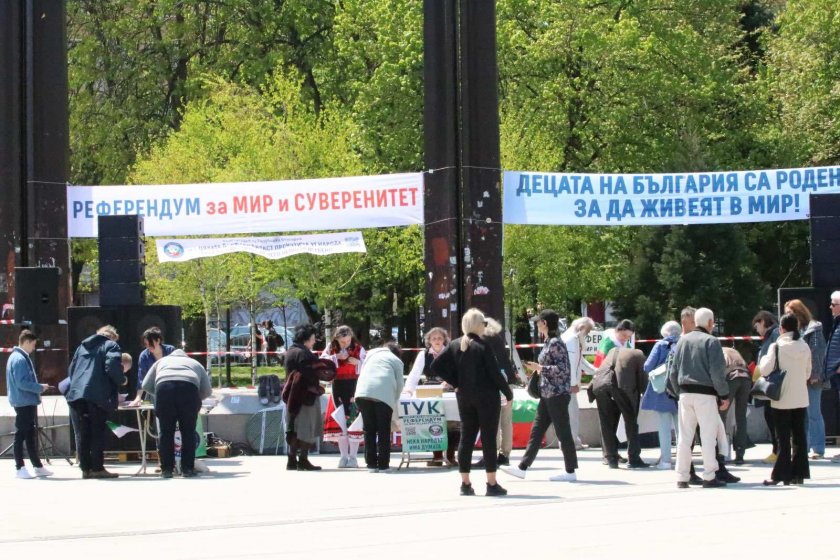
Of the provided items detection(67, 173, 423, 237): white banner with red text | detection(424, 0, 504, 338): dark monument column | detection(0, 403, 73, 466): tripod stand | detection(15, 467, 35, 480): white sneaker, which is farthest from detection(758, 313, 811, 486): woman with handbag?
detection(0, 403, 73, 466): tripod stand

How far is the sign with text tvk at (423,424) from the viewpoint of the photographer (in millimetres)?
15492

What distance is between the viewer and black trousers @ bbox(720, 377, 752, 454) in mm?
15539

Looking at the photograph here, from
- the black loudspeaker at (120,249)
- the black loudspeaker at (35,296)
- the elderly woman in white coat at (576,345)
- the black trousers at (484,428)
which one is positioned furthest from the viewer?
the black loudspeaker at (35,296)

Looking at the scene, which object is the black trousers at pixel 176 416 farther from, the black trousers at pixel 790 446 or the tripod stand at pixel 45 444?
the black trousers at pixel 790 446

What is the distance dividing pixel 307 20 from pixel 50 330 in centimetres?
2533

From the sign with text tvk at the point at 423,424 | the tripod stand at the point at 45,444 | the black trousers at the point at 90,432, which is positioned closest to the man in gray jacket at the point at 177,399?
the black trousers at the point at 90,432

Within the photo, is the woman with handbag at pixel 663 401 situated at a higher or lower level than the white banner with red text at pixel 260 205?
lower

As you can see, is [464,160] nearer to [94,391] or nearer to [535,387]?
[535,387]

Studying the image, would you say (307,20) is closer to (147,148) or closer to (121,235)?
(147,148)

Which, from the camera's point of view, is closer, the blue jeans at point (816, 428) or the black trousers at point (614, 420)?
the black trousers at point (614, 420)

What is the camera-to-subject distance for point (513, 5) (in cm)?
4153

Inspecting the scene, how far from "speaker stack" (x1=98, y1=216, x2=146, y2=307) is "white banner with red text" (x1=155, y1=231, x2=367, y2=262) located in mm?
2901

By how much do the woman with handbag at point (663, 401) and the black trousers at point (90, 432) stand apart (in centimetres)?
621

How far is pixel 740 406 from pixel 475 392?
468 centimetres
